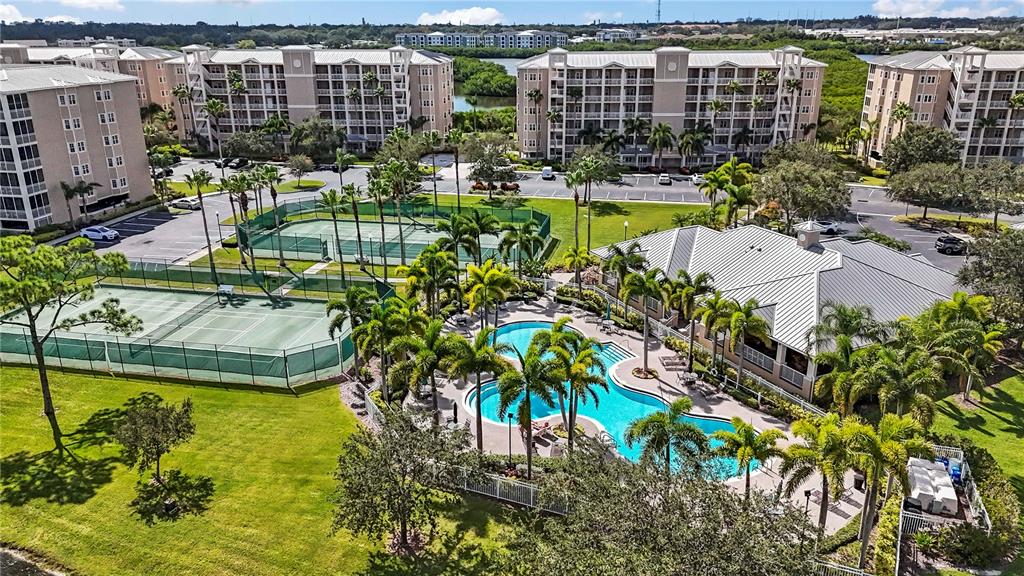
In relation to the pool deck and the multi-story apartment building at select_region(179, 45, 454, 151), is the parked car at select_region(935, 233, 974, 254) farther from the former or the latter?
the multi-story apartment building at select_region(179, 45, 454, 151)

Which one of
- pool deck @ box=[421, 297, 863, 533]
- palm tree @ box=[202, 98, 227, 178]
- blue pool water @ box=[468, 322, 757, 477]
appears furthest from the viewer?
palm tree @ box=[202, 98, 227, 178]

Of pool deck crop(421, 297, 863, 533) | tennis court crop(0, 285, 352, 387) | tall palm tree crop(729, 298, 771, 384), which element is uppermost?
tall palm tree crop(729, 298, 771, 384)

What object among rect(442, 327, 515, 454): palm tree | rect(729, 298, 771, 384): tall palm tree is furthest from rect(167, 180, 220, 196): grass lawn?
rect(729, 298, 771, 384): tall palm tree

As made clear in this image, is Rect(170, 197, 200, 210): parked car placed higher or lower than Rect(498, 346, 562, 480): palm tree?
lower

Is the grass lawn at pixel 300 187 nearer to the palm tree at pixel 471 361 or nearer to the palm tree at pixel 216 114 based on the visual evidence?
the palm tree at pixel 216 114

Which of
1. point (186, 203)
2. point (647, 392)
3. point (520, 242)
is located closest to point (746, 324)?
point (647, 392)

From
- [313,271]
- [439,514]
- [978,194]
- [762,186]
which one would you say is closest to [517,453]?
[439,514]

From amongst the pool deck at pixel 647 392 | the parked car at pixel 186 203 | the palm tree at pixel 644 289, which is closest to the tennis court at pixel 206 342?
the pool deck at pixel 647 392

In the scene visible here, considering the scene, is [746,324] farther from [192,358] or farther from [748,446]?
[192,358]
